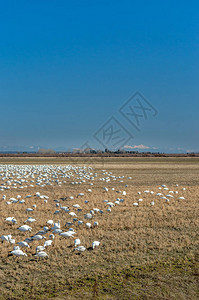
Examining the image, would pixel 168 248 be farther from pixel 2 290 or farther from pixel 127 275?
pixel 2 290

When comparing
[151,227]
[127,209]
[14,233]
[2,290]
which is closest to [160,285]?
[2,290]

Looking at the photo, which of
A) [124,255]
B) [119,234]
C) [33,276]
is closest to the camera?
[33,276]

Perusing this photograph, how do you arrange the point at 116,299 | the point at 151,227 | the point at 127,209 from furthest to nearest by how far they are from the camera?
the point at 127,209, the point at 151,227, the point at 116,299

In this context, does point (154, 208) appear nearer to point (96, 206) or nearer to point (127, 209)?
point (127, 209)

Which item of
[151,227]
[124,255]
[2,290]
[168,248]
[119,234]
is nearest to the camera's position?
[2,290]

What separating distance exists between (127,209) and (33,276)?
270 inches

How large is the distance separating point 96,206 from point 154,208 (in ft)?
8.42

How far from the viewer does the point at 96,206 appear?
1259 centimetres

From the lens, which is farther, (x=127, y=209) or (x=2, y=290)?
(x=127, y=209)

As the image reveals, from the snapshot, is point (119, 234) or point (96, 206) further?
point (96, 206)

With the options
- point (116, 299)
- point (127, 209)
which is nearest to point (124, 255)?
point (116, 299)

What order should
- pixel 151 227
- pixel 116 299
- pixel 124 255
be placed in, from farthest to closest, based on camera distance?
pixel 151 227 → pixel 124 255 → pixel 116 299

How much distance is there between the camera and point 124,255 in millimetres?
6719

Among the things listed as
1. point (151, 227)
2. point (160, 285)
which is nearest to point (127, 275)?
point (160, 285)
